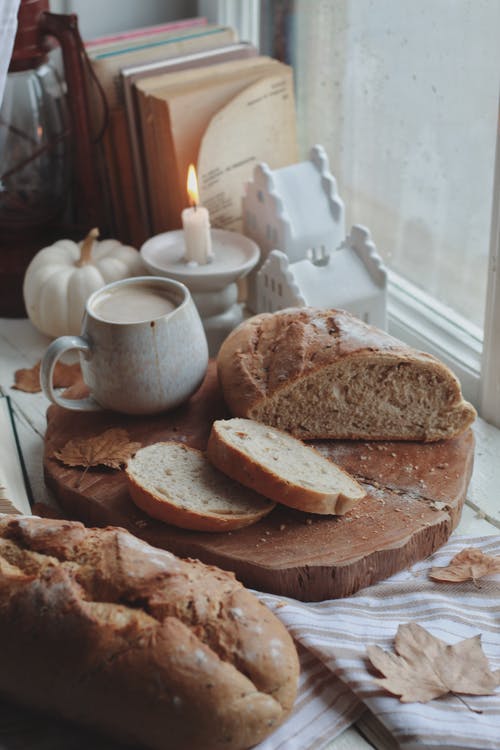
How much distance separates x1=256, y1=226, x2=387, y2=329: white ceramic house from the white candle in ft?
0.40

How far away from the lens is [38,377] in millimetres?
1853

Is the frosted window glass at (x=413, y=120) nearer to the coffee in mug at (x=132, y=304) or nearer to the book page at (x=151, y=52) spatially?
the book page at (x=151, y=52)

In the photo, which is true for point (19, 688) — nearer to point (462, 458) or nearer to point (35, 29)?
point (462, 458)

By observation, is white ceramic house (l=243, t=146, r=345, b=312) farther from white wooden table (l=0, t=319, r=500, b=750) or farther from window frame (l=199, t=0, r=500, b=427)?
white wooden table (l=0, t=319, r=500, b=750)

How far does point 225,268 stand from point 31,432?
18.7 inches

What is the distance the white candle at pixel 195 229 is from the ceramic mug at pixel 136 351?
0.23 metres

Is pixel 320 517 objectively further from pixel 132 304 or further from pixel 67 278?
pixel 67 278

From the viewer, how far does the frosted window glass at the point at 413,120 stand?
177cm

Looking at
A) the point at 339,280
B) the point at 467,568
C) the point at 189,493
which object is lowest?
the point at 467,568

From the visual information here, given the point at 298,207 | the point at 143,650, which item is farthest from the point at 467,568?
the point at 298,207

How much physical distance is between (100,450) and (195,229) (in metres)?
0.51

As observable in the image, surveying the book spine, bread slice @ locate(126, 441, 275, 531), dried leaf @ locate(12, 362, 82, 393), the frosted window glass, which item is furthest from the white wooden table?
the book spine

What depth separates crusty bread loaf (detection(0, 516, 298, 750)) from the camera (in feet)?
3.35

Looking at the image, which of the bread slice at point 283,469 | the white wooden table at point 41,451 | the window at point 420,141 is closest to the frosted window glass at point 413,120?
the window at point 420,141
